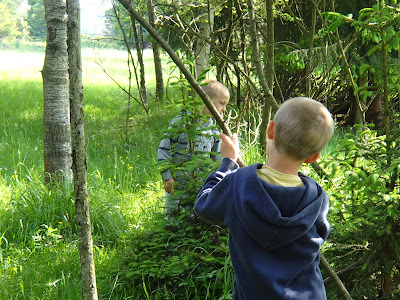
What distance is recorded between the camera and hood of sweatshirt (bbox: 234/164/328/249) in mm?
1637

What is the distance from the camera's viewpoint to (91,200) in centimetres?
451

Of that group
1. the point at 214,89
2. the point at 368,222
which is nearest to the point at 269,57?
the point at 214,89

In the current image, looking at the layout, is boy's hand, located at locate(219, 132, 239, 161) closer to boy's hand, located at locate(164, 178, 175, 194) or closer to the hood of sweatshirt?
the hood of sweatshirt

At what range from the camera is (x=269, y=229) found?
5.46 ft

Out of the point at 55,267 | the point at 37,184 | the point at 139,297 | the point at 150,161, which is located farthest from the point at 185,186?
the point at 150,161

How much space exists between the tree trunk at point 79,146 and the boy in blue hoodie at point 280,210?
0.51 metres

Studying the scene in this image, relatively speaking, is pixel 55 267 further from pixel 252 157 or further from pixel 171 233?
pixel 252 157

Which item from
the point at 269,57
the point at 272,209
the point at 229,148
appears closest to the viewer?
the point at 272,209

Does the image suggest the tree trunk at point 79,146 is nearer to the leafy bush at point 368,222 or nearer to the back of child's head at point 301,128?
the back of child's head at point 301,128

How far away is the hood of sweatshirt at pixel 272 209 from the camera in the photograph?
1.64 meters

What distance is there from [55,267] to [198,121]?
156 cm

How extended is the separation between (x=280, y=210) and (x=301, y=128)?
314mm

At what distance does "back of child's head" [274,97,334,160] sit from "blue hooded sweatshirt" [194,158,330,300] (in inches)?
5.6

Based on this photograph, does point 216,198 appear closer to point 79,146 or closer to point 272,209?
point 272,209
